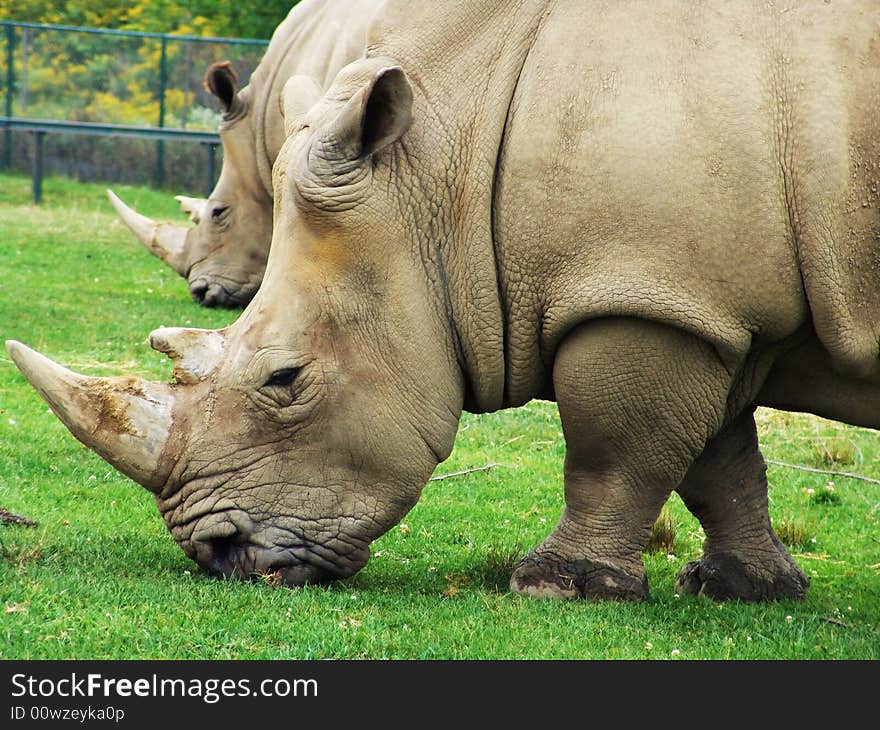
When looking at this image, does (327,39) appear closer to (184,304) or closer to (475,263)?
(184,304)

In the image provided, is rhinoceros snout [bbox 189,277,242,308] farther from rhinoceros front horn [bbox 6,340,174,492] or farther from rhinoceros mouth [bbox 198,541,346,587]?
rhinoceros mouth [bbox 198,541,346,587]

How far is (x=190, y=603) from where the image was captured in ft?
16.6

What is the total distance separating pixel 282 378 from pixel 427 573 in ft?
3.79

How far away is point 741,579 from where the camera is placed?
625 centimetres

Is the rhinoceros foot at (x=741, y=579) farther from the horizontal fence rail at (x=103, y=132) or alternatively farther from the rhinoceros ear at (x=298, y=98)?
the horizontal fence rail at (x=103, y=132)

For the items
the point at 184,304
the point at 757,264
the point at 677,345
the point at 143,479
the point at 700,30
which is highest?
the point at 700,30

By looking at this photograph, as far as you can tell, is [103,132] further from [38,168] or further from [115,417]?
[115,417]

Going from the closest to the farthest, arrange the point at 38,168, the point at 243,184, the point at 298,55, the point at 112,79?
the point at 298,55 < the point at 243,184 < the point at 38,168 < the point at 112,79

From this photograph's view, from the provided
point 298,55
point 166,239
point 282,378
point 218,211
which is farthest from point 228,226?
point 282,378

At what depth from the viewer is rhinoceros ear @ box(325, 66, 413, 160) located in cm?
532

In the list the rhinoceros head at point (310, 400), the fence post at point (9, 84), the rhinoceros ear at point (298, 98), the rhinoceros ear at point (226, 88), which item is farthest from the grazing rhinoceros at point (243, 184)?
the fence post at point (9, 84)

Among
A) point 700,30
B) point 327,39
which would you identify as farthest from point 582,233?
point 327,39

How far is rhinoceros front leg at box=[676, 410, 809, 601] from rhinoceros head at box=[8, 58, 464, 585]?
54.9 inches

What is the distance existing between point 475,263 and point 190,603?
5.07 ft
